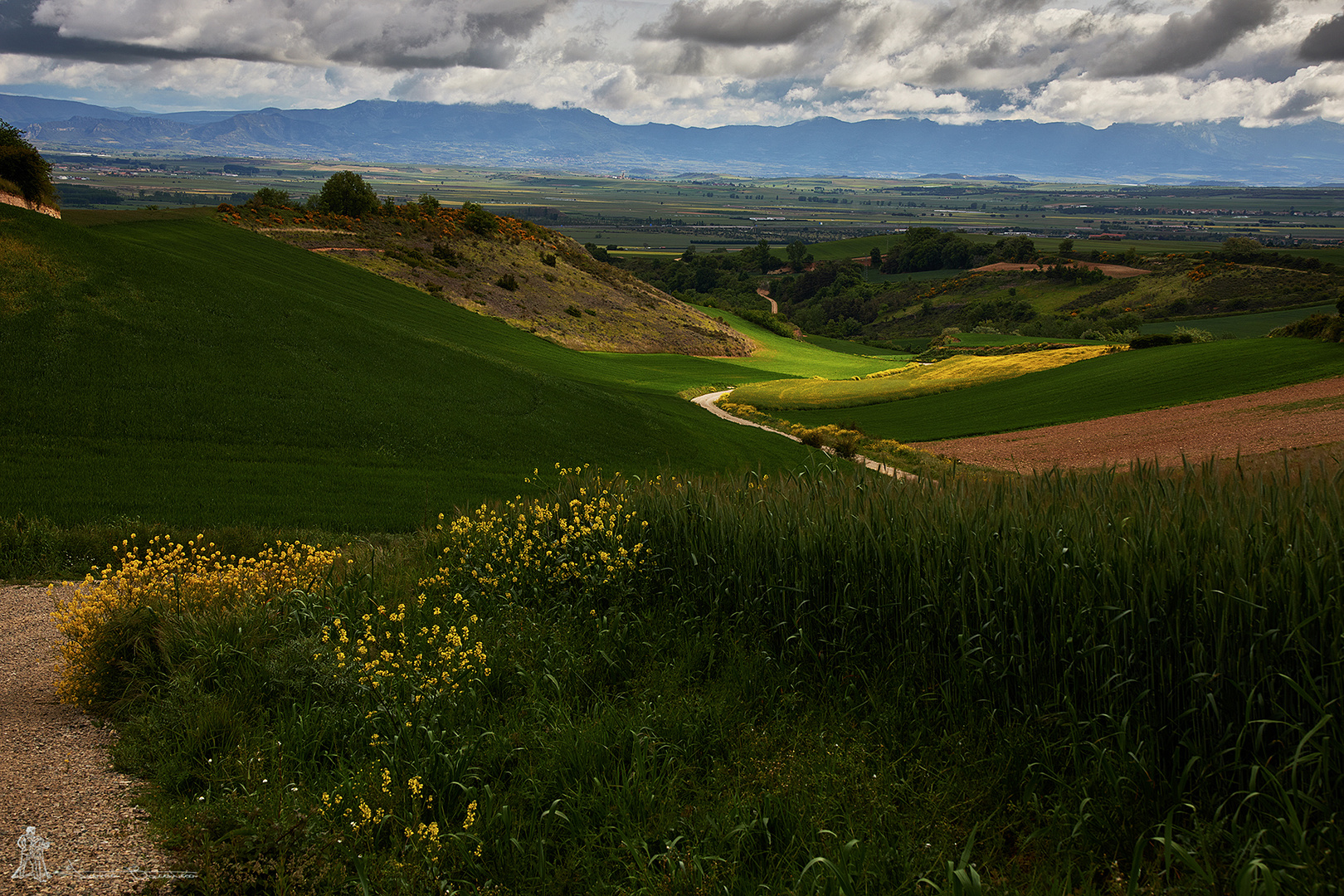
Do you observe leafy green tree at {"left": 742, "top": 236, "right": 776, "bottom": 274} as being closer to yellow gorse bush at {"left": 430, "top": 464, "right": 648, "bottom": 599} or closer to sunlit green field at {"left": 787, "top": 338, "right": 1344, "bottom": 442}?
sunlit green field at {"left": 787, "top": 338, "right": 1344, "bottom": 442}

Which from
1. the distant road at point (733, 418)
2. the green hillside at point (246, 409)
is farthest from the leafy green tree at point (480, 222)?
the green hillside at point (246, 409)

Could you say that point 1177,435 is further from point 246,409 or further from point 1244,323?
point 1244,323

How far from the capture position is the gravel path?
16.6 feet

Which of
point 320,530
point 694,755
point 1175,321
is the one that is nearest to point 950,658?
point 694,755

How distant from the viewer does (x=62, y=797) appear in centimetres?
585

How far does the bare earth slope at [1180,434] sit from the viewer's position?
25.6m

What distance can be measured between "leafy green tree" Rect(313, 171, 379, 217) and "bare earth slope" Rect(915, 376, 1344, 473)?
60.6 meters

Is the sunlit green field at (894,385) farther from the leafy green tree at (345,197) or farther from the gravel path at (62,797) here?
the gravel path at (62,797)

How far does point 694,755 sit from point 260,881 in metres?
2.94

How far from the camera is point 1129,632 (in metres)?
6.05

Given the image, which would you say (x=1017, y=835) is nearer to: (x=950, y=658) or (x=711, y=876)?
(x=950, y=658)

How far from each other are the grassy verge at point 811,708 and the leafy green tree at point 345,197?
249ft

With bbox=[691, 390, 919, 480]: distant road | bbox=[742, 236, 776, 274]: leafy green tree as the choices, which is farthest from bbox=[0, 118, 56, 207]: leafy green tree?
bbox=[742, 236, 776, 274]: leafy green tree

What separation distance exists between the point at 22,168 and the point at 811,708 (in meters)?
37.7
